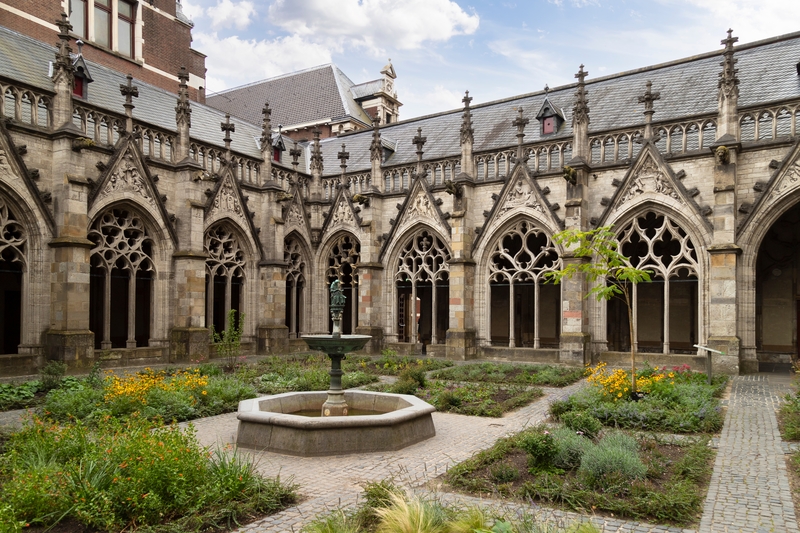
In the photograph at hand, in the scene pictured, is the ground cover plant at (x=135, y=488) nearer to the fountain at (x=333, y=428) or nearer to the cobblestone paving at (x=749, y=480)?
the fountain at (x=333, y=428)

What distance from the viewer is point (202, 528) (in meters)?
5.03

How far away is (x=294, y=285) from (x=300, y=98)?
16.1 meters

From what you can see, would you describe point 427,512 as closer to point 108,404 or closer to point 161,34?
point 108,404

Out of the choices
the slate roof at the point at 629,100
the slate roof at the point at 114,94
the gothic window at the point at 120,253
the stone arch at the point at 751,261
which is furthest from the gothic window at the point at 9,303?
the stone arch at the point at 751,261

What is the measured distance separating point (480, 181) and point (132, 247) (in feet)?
35.5

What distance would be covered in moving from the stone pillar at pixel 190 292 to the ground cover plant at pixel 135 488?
38.9 feet

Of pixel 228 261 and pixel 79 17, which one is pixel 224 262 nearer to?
pixel 228 261

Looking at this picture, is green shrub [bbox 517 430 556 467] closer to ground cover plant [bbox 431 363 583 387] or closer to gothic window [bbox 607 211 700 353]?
ground cover plant [bbox 431 363 583 387]

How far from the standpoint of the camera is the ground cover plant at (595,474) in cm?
542

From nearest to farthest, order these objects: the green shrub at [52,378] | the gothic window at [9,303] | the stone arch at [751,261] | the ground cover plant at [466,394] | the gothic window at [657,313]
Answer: the ground cover plant at [466,394]
the green shrub at [52,378]
the stone arch at [751,261]
the gothic window at [9,303]
the gothic window at [657,313]

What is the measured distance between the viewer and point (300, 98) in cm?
3466

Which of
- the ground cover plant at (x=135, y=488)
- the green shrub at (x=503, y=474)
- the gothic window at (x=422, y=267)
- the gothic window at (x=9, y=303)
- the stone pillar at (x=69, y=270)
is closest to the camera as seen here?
the ground cover plant at (x=135, y=488)

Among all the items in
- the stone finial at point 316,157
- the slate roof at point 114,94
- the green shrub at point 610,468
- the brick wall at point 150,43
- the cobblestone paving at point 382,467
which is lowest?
the cobblestone paving at point 382,467

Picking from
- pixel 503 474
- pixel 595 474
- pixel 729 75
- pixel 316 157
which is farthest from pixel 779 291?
pixel 503 474
